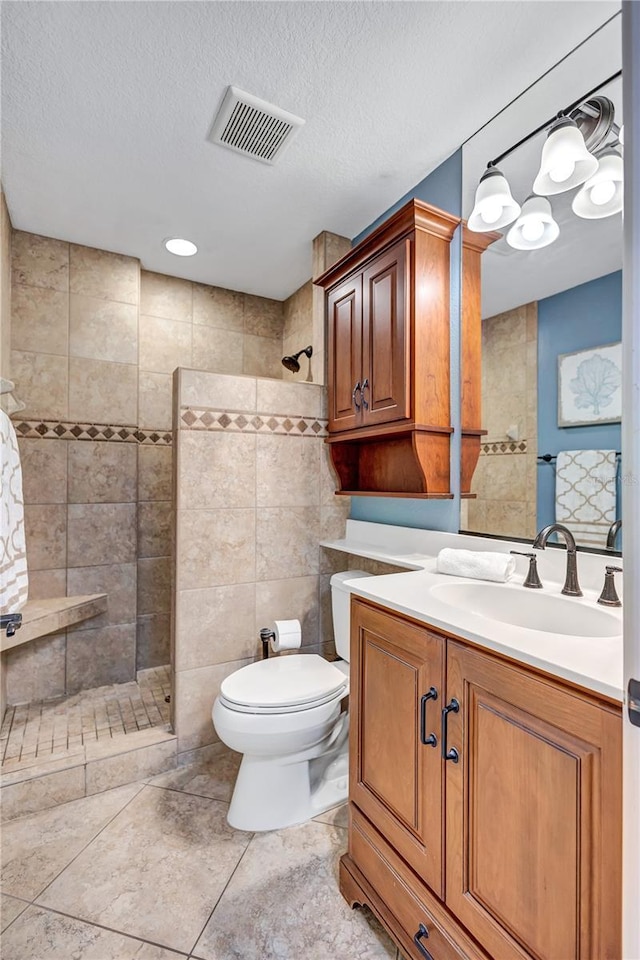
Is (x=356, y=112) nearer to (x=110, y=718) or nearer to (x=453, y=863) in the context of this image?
(x=453, y=863)

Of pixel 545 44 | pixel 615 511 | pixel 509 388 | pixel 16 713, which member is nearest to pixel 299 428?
pixel 509 388

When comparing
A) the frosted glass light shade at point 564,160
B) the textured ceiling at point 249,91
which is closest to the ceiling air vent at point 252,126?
the textured ceiling at point 249,91

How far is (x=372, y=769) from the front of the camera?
1.19 meters

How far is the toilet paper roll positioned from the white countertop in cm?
54

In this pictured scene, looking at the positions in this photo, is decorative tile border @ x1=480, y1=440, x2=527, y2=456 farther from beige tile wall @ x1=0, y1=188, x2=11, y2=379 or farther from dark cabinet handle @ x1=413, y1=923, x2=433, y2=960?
beige tile wall @ x1=0, y1=188, x2=11, y2=379

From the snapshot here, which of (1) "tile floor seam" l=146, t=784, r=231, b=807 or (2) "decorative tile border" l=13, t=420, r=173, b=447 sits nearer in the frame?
(1) "tile floor seam" l=146, t=784, r=231, b=807

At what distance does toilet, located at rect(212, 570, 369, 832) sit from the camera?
148 cm

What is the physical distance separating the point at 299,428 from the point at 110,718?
1.63 meters

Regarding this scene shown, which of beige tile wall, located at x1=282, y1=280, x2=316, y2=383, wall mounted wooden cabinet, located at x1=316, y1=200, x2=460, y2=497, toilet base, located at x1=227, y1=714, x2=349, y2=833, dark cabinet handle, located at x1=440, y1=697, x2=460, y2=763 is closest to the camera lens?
dark cabinet handle, located at x1=440, y1=697, x2=460, y2=763

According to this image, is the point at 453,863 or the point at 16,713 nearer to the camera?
the point at 453,863

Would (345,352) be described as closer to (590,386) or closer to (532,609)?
(590,386)

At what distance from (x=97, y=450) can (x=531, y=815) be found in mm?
2432

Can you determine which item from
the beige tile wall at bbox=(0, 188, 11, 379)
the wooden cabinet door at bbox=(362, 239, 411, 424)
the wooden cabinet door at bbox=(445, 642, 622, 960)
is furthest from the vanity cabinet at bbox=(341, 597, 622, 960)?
the beige tile wall at bbox=(0, 188, 11, 379)

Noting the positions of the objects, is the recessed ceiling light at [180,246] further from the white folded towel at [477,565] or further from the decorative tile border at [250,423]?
the white folded towel at [477,565]
